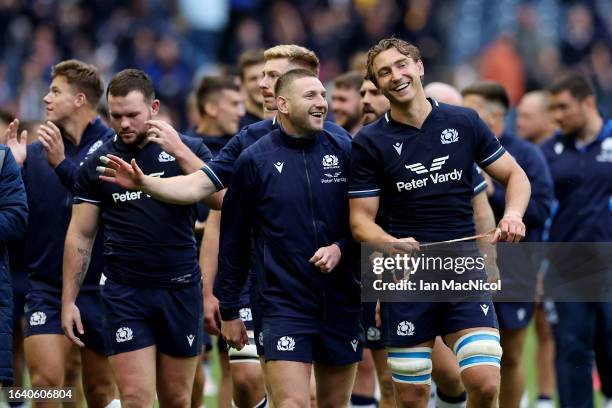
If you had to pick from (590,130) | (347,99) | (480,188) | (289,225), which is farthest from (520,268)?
(289,225)

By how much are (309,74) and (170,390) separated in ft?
7.22

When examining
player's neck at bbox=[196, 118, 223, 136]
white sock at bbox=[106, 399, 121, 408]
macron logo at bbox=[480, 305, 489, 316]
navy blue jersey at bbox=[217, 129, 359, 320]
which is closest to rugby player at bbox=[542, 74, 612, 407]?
macron logo at bbox=[480, 305, 489, 316]

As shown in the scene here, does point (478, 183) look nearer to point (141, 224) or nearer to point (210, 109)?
point (141, 224)

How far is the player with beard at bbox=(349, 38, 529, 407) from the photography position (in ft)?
25.8

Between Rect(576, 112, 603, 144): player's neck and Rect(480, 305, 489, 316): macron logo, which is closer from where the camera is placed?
Rect(480, 305, 489, 316): macron logo

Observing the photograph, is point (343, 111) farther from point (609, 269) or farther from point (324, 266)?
point (324, 266)

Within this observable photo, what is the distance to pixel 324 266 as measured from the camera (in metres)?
7.77

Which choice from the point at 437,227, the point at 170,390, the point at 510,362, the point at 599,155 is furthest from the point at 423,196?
the point at 599,155

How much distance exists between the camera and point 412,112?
7.94 m

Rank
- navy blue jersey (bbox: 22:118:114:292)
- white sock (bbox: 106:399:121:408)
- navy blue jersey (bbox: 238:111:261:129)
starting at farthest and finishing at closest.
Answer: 1. navy blue jersey (bbox: 238:111:261:129)
2. navy blue jersey (bbox: 22:118:114:292)
3. white sock (bbox: 106:399:121:408)

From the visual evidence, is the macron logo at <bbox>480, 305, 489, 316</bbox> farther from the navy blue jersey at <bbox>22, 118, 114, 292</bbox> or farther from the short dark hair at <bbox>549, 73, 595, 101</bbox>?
the short dark hair at <bbox>549, 73, 595, 101</bbox>

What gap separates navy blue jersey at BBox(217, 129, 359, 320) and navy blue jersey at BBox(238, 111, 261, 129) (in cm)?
248

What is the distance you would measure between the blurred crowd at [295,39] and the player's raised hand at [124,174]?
1385 centimetres

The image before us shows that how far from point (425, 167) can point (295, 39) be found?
1573 cm
